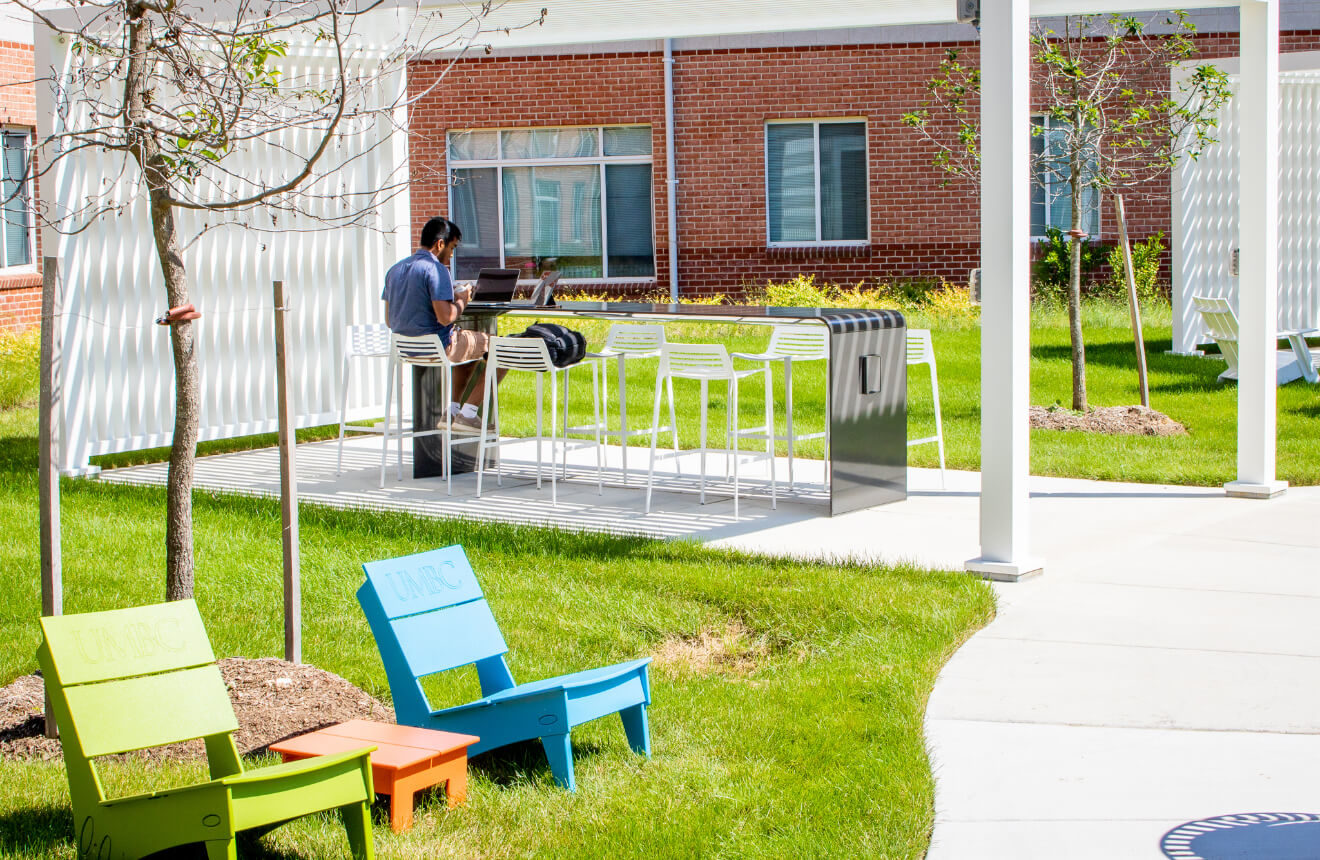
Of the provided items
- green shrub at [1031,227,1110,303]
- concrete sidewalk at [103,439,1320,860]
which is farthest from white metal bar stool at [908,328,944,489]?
green shrub at [1031,227,1110,303]

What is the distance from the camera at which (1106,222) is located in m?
20.2

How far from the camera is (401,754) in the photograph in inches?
171

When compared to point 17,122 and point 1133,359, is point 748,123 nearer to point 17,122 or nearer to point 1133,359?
point 1133,359

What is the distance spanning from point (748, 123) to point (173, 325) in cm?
1586

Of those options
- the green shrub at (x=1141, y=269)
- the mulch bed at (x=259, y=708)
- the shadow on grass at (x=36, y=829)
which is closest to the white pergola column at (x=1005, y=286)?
the mulch bed at (x=259, y=708)

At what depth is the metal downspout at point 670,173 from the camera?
66.1ft

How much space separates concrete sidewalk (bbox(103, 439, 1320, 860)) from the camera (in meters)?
4.39

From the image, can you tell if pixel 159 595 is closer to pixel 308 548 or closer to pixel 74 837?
pixel 308 548

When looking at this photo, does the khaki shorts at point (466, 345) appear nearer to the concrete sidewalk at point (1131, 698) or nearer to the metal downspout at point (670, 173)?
the concrete sidewalk at point (1131, 698)

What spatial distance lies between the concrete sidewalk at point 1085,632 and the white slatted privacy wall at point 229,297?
0.65 meters

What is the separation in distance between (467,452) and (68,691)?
712 cm

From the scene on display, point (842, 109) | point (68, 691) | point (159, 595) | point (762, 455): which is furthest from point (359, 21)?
point (842, 109)

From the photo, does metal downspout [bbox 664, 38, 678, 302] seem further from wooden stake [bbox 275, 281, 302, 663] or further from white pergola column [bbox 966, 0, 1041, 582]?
wooden stake [bbox 275, 281, 302, 663]

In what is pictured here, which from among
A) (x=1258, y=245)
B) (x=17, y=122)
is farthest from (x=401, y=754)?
(x=17, y=122)
